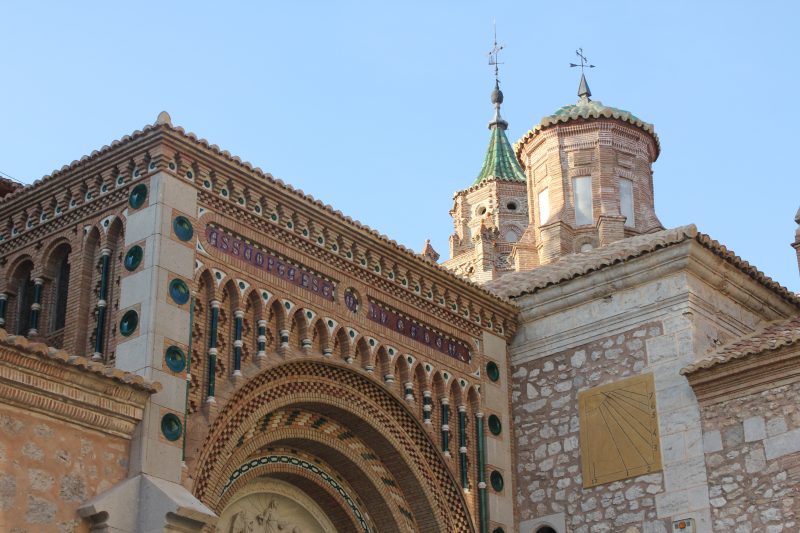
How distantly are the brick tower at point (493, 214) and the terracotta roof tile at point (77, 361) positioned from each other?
21555 mm

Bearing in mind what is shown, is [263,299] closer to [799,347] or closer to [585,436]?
[585,436]

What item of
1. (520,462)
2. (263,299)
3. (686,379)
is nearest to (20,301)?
(263,299)

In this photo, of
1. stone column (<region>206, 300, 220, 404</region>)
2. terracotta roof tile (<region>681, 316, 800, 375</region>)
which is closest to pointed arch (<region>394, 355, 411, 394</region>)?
stone column (<region>206, 300, 220, 404</region>)

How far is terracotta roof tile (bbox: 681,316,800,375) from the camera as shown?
12.2 metres

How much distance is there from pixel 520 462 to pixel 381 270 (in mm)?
2420

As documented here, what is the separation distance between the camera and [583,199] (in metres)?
18.5

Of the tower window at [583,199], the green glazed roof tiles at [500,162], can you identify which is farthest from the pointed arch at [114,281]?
the green glazed roof tiles at [500,162]

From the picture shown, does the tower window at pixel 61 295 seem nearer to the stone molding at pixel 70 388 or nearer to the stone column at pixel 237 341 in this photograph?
the stone column at pixel 237 341

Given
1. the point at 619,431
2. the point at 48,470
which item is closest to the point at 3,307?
the point at 48,470

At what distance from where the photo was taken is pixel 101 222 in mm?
11656

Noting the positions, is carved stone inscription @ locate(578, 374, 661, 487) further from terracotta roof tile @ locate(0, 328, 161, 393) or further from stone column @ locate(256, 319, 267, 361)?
terracotta roof tile @ locate(0, 328, 161, 393)

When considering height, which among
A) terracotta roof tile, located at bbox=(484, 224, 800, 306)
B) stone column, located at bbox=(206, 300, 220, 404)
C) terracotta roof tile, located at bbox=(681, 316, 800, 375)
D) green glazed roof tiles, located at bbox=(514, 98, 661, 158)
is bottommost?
stone column, located at bbox=(206, 300, 220, 404)

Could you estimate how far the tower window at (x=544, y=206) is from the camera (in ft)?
61.6

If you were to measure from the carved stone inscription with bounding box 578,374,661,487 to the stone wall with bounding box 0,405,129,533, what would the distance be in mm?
4907
